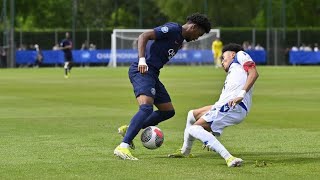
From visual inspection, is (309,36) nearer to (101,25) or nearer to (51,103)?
(101,25)

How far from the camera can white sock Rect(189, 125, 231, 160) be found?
38.5 ft

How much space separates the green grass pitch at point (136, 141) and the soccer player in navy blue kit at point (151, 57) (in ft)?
1.69

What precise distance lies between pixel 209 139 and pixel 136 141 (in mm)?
3526

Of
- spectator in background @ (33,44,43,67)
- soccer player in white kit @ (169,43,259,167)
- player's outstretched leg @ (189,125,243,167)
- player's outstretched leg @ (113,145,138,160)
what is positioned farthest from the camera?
spectator in background @ (33,44,43,67)

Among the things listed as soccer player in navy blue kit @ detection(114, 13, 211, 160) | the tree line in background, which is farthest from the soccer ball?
the tree line in background

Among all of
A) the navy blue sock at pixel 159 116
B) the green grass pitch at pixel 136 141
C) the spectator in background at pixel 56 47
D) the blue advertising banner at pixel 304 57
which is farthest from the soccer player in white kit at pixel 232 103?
the spectator in background at pixel 56 47

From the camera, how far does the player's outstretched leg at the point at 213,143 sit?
11.5m

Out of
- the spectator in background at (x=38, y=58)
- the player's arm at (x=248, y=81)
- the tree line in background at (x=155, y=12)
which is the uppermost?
the player's arm at (x=248, y=81)

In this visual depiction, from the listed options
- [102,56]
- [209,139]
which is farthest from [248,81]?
[102,56]

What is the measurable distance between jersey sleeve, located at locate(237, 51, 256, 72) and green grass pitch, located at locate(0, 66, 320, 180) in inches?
47.2

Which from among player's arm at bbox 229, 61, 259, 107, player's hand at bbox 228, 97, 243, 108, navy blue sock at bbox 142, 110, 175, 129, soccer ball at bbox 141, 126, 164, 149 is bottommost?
soccer ball at bbox 141, 126, 164, 149

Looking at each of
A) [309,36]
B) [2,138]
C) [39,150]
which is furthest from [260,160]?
[309,36]

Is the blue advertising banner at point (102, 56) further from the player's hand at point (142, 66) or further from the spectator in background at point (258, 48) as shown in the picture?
the player's hand at point (142, 66)

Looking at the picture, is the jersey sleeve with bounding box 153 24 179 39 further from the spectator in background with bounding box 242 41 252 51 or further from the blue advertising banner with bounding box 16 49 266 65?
the spectator in background with bounding box 242 41 252 51
